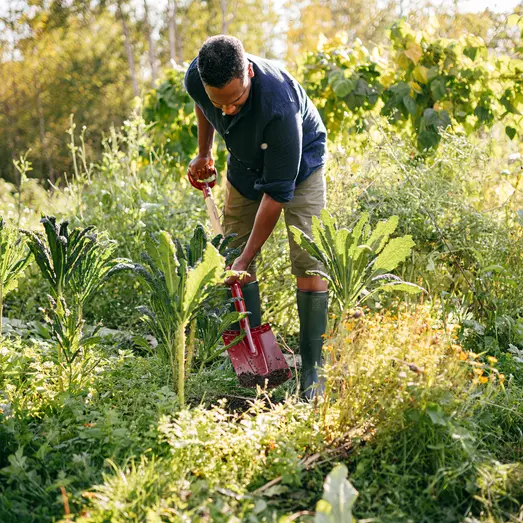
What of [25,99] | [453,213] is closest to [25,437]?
[453,213]

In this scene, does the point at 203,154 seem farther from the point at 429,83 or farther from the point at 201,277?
the point at 429,83

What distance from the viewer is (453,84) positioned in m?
4.74

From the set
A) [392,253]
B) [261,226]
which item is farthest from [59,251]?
[392,253]

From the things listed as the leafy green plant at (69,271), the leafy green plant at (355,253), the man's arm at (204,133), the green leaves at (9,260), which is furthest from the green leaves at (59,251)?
the man's arm at (204,133)

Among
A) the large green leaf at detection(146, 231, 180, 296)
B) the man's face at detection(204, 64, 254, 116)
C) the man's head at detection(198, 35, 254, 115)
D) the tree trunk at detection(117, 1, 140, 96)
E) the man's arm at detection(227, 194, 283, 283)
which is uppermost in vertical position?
the man's head at detection(198, 35, 254, 115)

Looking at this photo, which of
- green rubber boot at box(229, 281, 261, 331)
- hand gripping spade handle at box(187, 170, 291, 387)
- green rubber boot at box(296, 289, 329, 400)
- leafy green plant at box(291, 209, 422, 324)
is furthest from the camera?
green rubber boot at box(229, 281, 261, 331)

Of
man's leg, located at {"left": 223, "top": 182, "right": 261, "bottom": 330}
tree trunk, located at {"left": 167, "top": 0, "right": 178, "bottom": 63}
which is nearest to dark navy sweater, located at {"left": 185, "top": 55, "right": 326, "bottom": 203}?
man's leg, located at {"left": 223, "top": 182, "right": 261, "bottom": 330}

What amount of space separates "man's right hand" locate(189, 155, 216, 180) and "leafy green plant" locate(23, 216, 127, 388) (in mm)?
976

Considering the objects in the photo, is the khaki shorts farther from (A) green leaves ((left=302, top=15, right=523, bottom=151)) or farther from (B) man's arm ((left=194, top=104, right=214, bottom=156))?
(A) green leaves ((left=302, top=15, right=523, bottom=151))

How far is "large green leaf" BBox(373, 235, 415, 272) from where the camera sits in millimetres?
2275

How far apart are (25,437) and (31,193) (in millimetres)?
9039

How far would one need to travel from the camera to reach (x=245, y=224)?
3.21 metres

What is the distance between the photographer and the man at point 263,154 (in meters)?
2.39

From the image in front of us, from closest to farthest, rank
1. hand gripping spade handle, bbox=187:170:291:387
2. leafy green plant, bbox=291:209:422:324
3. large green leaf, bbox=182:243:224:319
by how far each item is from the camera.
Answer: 1. large green leaf, bbox=182:243:224:319
2. leafy green plant, bbox=291:209:422:324
3. hand gripping spade handle, bbox=187:170:291:387
